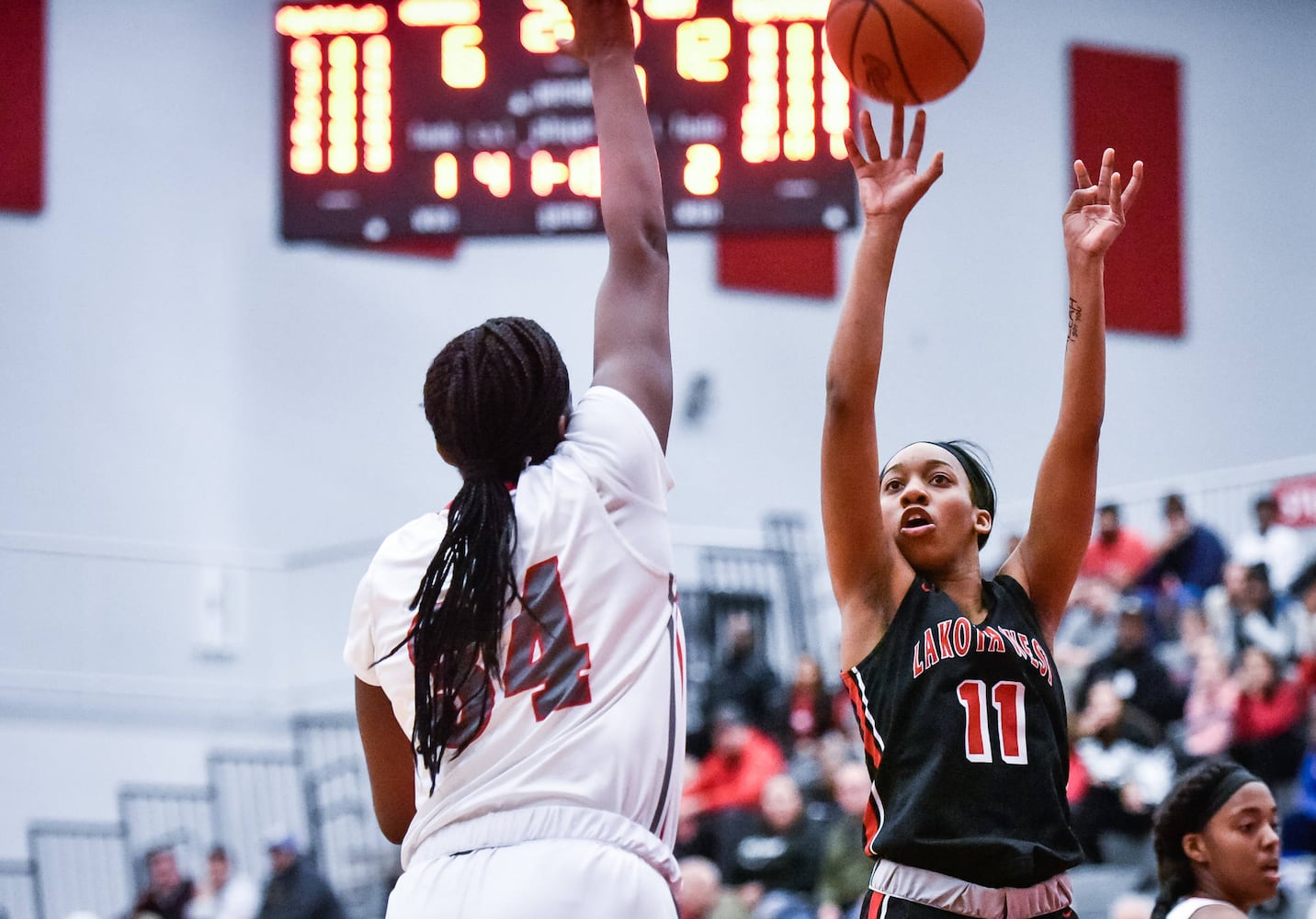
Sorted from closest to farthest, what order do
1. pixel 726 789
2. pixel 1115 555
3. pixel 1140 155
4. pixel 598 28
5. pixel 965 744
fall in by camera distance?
pixel 598 28 → pixel 965 744 → pixel 726 789 → pixel 1115 555 → pixel 1140 155

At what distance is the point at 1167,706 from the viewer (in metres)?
8.74

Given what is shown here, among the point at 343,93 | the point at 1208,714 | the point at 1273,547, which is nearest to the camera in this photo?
the point at 343,93

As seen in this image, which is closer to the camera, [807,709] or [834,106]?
[834,106]

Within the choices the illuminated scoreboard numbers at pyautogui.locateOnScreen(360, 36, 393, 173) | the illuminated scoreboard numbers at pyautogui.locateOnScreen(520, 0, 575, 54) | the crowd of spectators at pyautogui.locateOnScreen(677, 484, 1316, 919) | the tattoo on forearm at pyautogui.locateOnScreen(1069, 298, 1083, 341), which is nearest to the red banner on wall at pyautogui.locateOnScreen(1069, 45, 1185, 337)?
the crowd of spectators at pyautogui.locateOnScreen(677, 484, 1316, 919)

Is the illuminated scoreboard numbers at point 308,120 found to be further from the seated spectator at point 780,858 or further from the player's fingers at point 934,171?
the player's fingers at point 934,171

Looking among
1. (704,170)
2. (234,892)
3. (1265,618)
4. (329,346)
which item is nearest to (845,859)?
(1265,618)

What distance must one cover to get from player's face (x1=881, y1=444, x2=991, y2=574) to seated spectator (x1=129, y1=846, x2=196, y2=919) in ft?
27.2

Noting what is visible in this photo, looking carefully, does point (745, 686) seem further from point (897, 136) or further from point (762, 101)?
point (897, 136)

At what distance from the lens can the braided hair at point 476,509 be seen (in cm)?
215

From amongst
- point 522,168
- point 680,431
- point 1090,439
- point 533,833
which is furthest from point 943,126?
point 533,833

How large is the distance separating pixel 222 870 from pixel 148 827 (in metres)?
1.38

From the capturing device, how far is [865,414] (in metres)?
2.82

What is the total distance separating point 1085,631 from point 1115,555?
917mm

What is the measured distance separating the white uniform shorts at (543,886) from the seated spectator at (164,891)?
28.7 feet
